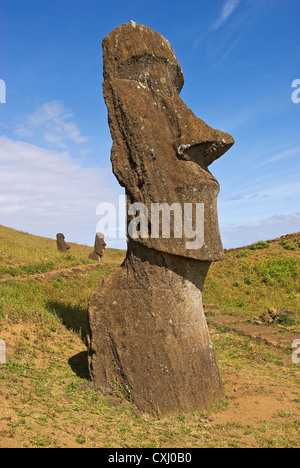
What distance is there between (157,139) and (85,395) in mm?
3758

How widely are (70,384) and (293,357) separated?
16.0 feet

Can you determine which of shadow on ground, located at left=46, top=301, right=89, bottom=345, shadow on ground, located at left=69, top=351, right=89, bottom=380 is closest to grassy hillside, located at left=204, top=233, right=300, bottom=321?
shadow on ground, located at left=46, top=301, right=89, bottom=345

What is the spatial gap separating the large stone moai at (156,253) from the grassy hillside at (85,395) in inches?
15.6

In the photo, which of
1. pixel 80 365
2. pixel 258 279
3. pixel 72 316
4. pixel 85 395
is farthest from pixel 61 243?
pixel 85 395

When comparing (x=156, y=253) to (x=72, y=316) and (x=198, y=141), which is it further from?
(x=72, y=316)

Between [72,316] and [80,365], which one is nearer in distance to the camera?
[80,365]

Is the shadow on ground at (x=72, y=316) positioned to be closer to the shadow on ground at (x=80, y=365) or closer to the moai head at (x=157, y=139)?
the shadow on ground at (x=80, y=365)

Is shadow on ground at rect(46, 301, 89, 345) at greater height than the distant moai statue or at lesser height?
lesser

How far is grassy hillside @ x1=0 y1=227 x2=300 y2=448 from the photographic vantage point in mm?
4172

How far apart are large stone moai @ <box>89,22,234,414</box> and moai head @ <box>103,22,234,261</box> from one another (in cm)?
1

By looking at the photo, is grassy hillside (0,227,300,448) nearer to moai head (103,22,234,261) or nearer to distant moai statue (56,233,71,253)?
moai head (103,22,234,261)

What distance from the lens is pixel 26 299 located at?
9273 mm

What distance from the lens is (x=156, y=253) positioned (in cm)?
533

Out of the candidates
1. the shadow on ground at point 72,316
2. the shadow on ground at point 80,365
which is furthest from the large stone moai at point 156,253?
the shadow on ground at point 72,316
